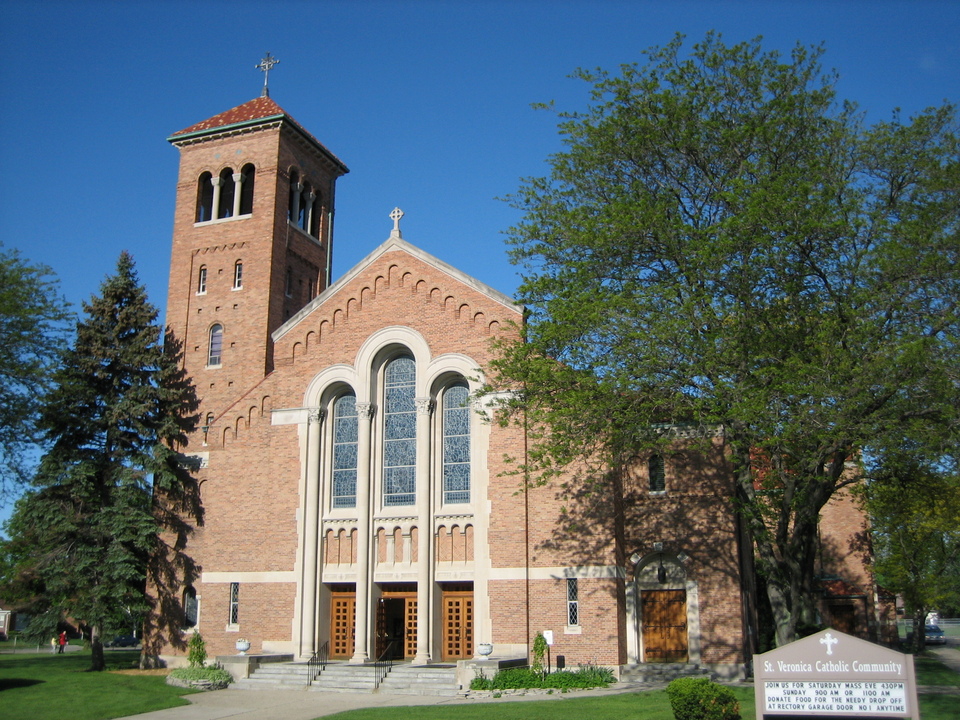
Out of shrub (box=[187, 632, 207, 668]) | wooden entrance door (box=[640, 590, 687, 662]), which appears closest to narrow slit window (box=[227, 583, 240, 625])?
shrub (box=[187, 632, 207, 668])

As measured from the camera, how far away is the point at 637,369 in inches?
714

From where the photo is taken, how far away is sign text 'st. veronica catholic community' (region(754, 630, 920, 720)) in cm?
1098

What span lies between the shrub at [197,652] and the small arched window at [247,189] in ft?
51.5

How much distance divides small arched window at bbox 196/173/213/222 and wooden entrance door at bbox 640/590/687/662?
70.8 ft

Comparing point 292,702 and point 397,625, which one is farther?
point 397,625

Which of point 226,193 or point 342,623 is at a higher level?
point 226,193

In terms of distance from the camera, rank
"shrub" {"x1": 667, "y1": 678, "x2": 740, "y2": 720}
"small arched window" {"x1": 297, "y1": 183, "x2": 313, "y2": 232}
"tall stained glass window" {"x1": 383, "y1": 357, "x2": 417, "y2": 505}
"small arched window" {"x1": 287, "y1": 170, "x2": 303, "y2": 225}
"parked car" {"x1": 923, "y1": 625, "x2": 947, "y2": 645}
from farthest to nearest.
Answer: "parked car" {"x1": 923, "y1": 625, "x2": 947, "y2": 645}, "small arched window" {"x1": 297, "y1": 183, "x2": 313, "y2": 232}, "small arched window" {"x1": 287, "y1": 170, "x2": 303, "y2": 225}, "tall stained glass window" {"x1": 383, "y1": 357, "x2": 417, "y2": 505}, "shrub" {"x1": 667, "y1": 678, "x2": 740, "y2": 720}

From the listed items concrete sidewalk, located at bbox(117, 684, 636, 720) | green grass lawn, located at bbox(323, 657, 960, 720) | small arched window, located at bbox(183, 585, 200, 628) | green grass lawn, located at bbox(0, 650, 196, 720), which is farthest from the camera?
small arched window, located at bbox(183, 585, 200, 628)

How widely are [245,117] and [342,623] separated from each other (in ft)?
64.1

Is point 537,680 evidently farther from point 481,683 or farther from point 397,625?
point 397,625

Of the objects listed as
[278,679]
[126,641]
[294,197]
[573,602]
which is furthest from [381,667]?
[126,641]

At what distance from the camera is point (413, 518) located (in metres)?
25.3

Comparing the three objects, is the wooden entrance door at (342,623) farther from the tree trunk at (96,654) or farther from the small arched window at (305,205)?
the small arched window at (305,205)

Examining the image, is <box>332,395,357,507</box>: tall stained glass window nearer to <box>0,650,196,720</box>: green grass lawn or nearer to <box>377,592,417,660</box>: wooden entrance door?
<box>377,592,417,660</box>: wooden entrance door
